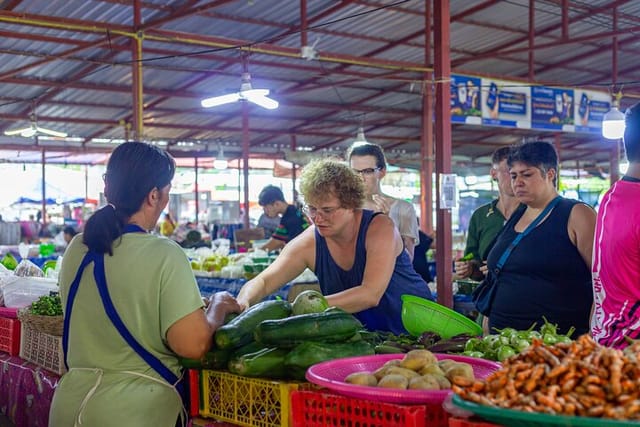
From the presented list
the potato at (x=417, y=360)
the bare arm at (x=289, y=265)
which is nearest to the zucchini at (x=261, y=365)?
the potato at (x=417, y=360)

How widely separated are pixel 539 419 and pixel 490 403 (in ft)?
0.38

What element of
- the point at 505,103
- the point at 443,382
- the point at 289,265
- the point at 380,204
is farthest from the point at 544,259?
the point at 505,103

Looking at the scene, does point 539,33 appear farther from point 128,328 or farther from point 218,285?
point 128,328

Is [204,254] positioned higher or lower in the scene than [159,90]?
lower

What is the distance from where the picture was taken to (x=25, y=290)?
13.6 ft

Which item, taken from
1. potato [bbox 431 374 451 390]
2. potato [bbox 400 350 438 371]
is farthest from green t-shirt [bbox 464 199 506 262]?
potato [bbox 431 374 451 390]

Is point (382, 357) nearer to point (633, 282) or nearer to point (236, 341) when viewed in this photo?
point (236, 341)

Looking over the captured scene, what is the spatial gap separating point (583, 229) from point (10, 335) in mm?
3201

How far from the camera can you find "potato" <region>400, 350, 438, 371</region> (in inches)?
75.9

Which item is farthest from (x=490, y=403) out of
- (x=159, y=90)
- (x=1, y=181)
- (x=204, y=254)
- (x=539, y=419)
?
(x=1, y=181)

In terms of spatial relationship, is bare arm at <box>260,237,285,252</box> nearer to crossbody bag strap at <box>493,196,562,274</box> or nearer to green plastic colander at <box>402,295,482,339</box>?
crossbody bag strap at <box>493,196,562,274</box>

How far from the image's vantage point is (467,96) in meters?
10.7

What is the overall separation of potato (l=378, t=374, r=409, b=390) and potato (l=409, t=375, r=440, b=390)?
0.06ft

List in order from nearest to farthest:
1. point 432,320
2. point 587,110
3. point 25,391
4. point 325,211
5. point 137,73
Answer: point 432,320 → point 325,211 → point 25,391 → point 137,73 → point 587,110
